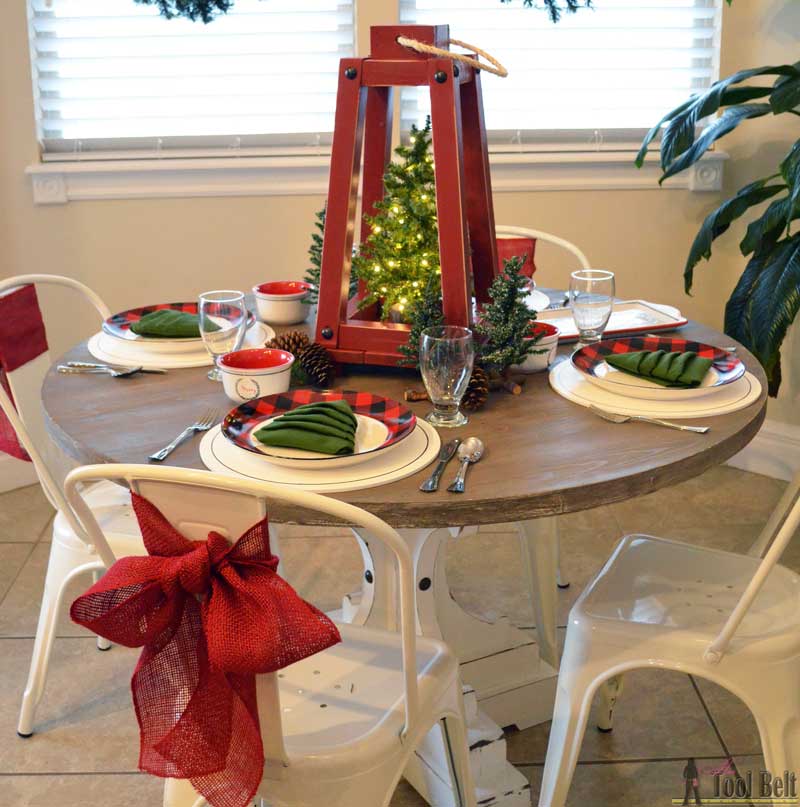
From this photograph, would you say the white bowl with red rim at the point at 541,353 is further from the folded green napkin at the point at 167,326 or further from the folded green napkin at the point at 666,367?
the folded green napkin at the point at 167,326

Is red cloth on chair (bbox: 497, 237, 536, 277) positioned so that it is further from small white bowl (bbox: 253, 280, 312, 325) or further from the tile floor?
the tile floor

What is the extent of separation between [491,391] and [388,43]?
61cm

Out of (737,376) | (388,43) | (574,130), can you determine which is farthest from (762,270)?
(388,43)

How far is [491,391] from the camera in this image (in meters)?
1.73

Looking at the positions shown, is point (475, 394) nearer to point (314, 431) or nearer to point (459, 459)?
point (459, 459)

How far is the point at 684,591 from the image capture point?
5.62 feet

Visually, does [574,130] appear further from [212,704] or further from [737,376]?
[212,704]

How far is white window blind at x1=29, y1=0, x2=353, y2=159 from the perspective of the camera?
3141mm

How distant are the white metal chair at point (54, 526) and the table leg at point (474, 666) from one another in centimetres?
46

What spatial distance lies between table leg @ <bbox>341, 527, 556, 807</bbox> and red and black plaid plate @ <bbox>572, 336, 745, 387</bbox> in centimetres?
39

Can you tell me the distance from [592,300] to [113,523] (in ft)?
3.30

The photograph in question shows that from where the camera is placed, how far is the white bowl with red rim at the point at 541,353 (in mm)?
1775

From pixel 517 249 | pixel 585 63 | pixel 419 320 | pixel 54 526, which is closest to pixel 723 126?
pixel 585 63

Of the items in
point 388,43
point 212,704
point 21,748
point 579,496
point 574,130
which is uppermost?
point 388,43
